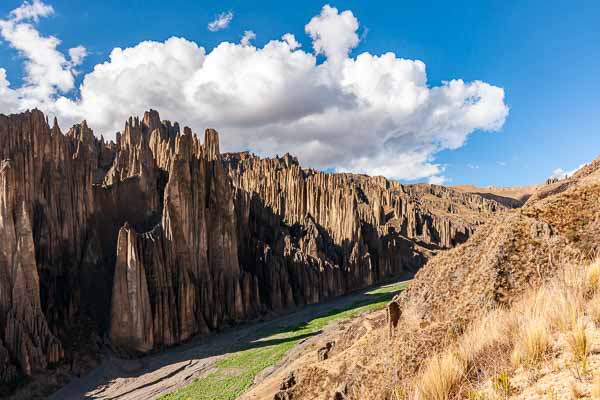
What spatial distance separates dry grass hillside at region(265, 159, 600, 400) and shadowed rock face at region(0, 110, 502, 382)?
31250 millimetres

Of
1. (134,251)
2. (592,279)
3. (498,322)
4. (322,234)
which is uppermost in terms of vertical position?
(322,234)

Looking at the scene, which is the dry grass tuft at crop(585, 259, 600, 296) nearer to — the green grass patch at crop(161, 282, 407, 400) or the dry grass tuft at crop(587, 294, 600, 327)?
the dry grass tuft at crop(587, 294, 600, 327)

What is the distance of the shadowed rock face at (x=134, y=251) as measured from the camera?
33.0 meters

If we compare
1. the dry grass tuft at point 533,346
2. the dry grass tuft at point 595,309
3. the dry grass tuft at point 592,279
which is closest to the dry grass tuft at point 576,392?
the dry grass tuft at point 533,346

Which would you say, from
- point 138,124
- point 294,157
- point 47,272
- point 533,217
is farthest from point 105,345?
point 294,157

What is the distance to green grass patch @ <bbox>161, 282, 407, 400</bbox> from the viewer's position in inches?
1003

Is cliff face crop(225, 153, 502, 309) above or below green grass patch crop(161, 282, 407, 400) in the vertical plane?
above

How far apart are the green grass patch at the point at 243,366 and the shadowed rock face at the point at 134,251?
10.3 m

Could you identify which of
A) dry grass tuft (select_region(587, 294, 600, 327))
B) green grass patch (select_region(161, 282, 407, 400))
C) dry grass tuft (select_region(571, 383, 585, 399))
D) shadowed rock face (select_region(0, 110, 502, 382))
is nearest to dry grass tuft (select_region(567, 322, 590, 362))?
dry grass tuft (select_region(571, 383, 585, 399))

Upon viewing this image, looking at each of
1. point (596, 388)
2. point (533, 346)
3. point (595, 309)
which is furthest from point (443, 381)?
point (595, 309)

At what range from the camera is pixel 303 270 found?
67.3 metres

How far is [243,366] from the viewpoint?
31047 mm

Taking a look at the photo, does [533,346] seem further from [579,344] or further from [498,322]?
[498,322]

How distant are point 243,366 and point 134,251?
16.3 m
